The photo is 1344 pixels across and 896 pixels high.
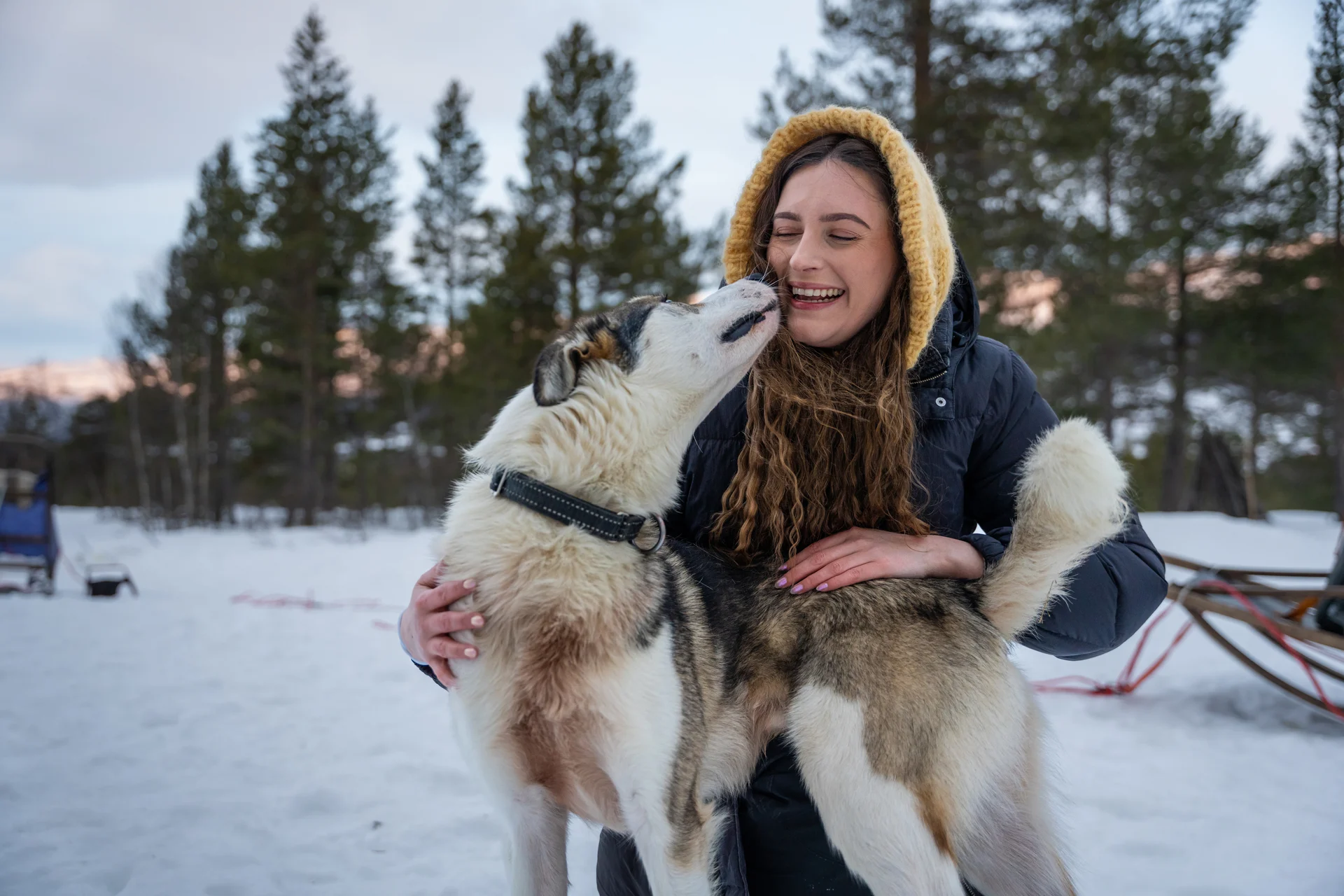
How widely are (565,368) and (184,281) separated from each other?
24.9 m

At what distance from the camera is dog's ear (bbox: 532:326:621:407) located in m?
1.86

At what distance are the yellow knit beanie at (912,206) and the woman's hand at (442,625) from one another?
1375mm

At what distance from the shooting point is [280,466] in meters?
21.7

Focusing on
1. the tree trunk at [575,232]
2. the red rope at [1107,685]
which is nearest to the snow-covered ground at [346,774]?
the red rope at [1107,685]

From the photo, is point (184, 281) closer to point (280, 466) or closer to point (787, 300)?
point (280, 466)

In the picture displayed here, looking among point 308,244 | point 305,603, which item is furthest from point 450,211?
point 305,603

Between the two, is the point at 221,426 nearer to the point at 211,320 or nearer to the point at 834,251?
the point at 211,320

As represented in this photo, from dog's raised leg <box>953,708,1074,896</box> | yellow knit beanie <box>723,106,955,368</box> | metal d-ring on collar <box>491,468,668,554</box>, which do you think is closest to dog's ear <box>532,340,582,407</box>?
metal d-ring on collar <box>491,468,668,554</box>

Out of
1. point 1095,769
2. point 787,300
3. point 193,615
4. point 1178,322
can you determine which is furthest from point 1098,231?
point 193,615

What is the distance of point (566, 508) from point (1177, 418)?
19568 mm

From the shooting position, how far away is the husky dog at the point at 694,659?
5.55 feet

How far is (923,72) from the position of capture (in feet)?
36.3

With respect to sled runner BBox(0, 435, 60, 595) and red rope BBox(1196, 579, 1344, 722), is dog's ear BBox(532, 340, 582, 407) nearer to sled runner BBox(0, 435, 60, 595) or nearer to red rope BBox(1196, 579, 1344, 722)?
red rope BBox(1196, 579, 1344, 722)

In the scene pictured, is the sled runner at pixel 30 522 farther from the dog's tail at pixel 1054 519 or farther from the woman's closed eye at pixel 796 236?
the dog's tail at pixel 1054 519
